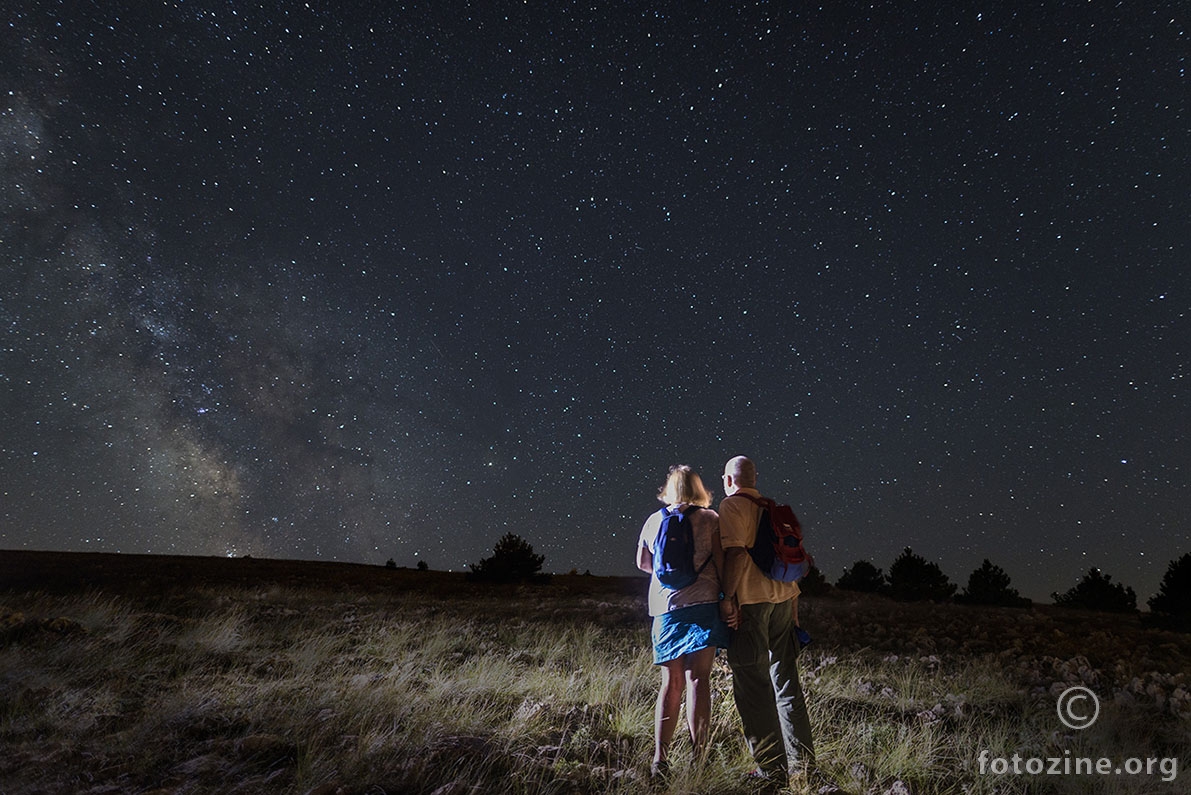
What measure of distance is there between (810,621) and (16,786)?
11.1 meters

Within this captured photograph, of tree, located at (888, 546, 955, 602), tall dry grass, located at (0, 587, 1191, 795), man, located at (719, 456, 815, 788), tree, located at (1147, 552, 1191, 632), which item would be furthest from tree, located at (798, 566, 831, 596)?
man, located at (719, 456, 815, 788)

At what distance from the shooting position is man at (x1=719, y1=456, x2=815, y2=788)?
3627 millimetres

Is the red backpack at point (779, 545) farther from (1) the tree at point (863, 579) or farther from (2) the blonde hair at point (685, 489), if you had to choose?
(1) the tree at point (863, 579)

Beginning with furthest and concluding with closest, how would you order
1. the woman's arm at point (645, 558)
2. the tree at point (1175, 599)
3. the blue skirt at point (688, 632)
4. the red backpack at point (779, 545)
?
the tree at point (1175, 599) → the woman's arm at point (645, 558) → the red backpack at point (779, 545) → the blue skirt at point (688, 632)

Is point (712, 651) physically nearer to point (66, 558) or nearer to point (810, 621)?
point (810, 621)

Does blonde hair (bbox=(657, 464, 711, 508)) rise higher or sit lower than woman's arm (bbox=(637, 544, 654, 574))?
higher

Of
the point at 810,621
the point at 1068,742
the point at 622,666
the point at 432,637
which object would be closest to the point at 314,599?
the point at 432,637

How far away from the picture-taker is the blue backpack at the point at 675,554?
140 inches

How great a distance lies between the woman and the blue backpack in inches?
1.0

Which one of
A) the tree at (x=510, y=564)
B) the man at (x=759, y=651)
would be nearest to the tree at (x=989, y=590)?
the tree at (x=510, y=564)

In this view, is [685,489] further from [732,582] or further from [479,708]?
[479,708]

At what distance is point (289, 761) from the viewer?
12.0 feet

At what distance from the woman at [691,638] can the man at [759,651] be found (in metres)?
0.09

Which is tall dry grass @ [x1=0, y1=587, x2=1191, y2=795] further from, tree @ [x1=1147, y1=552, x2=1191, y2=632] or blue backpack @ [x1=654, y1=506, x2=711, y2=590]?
tree @ [x1=1147, y1=552, x2=1191, y2=632]
